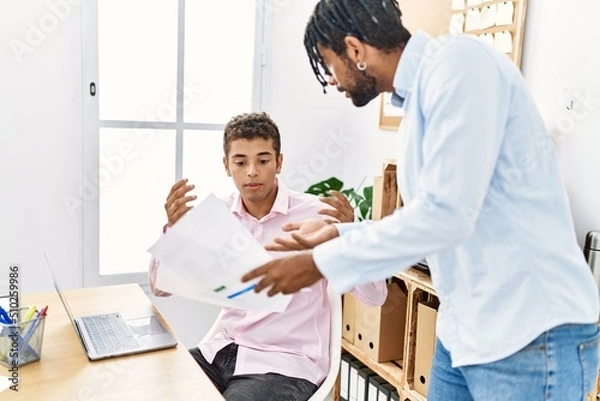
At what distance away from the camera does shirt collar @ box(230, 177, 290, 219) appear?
1664mm

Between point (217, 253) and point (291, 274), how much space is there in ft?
0.43

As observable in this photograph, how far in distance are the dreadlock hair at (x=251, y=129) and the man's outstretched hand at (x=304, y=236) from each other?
687 mm

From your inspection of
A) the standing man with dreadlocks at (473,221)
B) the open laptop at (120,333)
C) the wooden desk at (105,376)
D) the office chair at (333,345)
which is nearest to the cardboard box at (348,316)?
the office chair at (333,345)

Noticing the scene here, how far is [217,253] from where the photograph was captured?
862 millimetres

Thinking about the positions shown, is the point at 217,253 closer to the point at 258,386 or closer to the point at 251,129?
the point at 258,386

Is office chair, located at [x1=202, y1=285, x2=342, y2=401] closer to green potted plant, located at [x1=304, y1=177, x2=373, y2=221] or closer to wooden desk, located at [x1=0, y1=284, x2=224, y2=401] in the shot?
wooden desk, located at [x1=0, y1=284, x2=224, y2=401]

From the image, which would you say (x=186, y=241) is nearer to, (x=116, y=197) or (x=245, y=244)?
(x=245, y=244)

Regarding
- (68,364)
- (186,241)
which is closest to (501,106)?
(186,241)

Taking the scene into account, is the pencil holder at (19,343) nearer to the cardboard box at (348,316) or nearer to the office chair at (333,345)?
the office chair at (333,345)

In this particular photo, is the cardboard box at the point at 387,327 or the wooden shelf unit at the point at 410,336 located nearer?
the wooden shelf unit at the point at 410,336

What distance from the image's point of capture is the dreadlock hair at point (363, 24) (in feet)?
2.88

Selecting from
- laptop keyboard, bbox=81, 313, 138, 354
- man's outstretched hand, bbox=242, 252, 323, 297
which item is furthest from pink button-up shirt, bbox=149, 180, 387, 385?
man's outstretched hand, bbox=242, 252, 323, 297

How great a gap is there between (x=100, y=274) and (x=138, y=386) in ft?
5.28

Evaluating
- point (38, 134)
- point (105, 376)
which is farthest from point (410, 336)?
point (38, 134)
